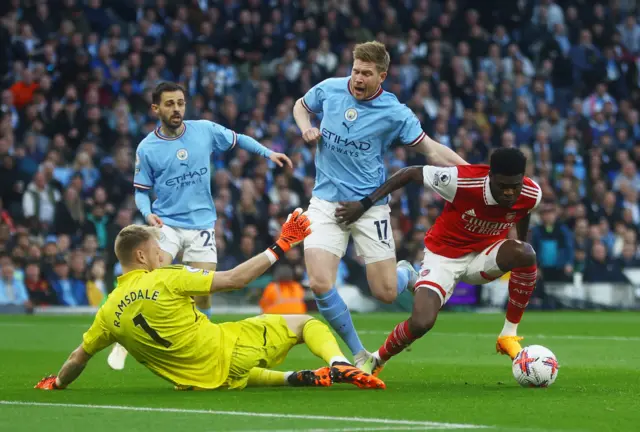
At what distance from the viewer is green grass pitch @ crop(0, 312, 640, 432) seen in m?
6.54

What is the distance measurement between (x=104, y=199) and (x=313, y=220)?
34.3 ft

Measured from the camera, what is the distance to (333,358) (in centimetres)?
827

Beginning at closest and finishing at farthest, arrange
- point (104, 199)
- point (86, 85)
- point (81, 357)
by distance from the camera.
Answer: point (81, 357)
point (104, 199)
point (86, 85)

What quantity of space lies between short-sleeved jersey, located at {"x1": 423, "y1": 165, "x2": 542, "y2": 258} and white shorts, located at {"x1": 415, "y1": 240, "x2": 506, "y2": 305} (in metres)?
0.05

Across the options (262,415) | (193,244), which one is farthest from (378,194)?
(262,415)

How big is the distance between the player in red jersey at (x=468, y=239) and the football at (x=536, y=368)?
29.6 inches

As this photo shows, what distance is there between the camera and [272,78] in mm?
23594

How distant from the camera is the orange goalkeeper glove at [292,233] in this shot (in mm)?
7742

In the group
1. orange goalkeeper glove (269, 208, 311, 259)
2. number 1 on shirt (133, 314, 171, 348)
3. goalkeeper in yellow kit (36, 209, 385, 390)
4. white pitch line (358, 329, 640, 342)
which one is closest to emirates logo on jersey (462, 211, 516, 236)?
goalkeeper in yellow kit (36, 209, 385, 390)

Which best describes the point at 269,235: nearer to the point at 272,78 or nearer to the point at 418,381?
the point at 272,78

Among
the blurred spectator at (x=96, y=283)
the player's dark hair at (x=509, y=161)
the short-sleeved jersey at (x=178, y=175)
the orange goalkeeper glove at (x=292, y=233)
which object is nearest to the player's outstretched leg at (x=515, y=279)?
the player's dark hair at (x=509, y=161)

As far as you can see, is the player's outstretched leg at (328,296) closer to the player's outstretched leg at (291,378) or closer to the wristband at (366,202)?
the wristband at (366,202)

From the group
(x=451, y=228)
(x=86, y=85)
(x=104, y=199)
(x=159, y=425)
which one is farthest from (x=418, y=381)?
(x=86, y=85)

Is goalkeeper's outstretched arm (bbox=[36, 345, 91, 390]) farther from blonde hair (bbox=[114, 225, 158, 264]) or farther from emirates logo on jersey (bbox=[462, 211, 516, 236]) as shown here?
emirates logo on jersey (bbox=[462, 211, 516, 236])
